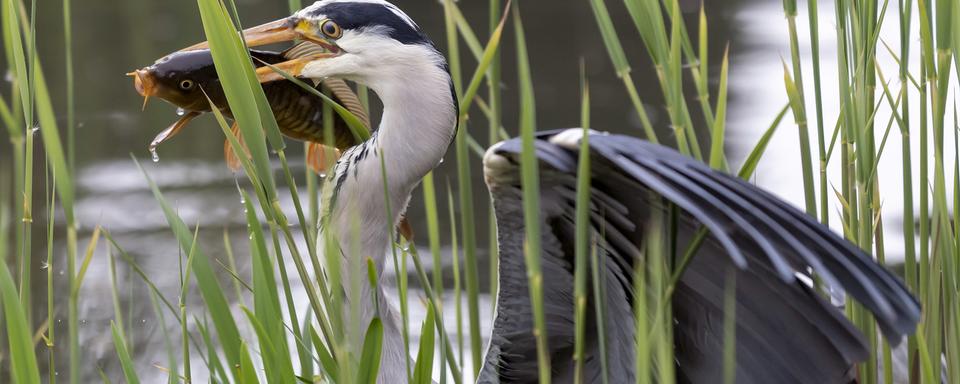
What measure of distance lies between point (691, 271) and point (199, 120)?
3.45m

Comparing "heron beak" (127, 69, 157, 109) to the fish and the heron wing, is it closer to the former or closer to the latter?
the fish

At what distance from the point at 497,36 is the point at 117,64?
383 cm

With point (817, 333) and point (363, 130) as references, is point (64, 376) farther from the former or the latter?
point (817, 333)

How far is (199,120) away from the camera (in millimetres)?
4320

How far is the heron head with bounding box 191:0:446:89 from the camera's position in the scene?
1328mm

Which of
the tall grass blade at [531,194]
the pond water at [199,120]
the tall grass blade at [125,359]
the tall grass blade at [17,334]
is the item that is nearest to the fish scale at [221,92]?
the tall grass blade at [125,359]

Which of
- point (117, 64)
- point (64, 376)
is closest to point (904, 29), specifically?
point (64, 376)

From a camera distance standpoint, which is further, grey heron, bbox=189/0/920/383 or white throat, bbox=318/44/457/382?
white throat, bbox=318/44/457/382

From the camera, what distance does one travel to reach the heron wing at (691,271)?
851 millimetres

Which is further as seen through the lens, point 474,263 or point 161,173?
point 161,173

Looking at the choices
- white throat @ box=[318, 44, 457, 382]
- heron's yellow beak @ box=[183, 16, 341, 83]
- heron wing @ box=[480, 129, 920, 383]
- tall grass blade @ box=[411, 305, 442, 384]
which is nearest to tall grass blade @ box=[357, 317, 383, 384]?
tall grass blade @ box=[411, 305, 442, 384]

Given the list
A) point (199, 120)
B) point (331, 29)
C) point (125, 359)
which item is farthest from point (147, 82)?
point (199, 120)

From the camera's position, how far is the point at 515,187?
1.07 meters

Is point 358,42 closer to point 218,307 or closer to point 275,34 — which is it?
point 275,34
